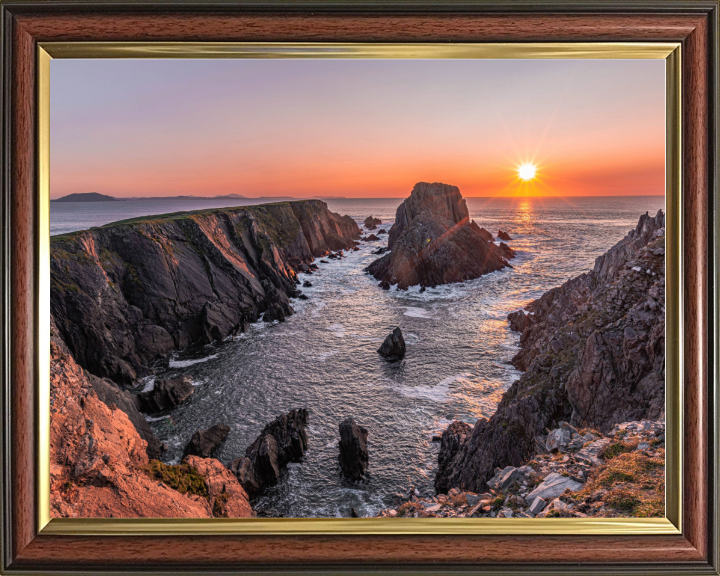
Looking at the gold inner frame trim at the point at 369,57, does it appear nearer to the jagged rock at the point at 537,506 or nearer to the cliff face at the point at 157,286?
the jagged rock at the point at 537,506

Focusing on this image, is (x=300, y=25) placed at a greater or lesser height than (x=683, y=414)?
greater

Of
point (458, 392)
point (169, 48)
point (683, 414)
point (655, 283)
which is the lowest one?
point (458, 392)

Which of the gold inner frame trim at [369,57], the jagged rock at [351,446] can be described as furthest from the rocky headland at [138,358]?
the jagged rock at [351,446]

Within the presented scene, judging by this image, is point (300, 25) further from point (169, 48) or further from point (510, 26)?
point (510, 26)

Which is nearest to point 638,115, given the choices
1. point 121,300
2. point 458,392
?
point 458,392

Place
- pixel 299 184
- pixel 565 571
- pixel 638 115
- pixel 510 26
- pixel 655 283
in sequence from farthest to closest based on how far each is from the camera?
pixel 299 184
pixel 655 283
pixel 638 115
pixel 510 26
pixel 565 571

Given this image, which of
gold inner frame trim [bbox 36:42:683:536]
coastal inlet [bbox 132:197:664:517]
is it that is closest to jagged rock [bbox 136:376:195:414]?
coastal inlet [bbox 132:197:664:517]

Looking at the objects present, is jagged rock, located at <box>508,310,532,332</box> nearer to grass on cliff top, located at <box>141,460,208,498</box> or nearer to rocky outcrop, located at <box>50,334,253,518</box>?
rocky outcrop, located at <box>50,334,253,518</box>
